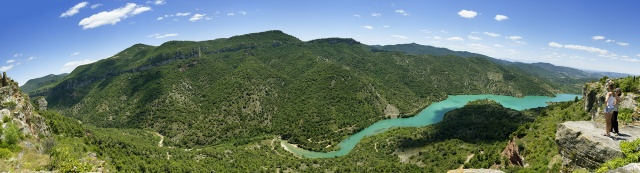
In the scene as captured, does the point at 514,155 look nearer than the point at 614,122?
No

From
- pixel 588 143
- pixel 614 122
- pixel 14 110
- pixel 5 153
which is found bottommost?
pixel 5 153

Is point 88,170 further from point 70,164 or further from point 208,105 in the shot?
point 208,105

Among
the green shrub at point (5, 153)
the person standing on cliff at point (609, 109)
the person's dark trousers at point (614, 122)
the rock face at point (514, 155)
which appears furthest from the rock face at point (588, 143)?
the green shrub at point (5, 153)

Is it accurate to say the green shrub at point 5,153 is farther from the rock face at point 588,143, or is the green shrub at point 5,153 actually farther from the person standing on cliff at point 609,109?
the person standing on cliff at point 609,109

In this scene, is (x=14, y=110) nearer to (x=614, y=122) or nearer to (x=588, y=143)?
(x=588, y=143)

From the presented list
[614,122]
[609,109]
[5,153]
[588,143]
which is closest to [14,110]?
[5,153]

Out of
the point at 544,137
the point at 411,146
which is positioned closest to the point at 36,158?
the point at 544,137

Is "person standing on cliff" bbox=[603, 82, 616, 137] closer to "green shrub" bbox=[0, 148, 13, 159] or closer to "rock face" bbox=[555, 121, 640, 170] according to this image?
"rock face" bbox=[555, 121, 640, 170]

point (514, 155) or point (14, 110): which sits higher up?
point (14, 110)

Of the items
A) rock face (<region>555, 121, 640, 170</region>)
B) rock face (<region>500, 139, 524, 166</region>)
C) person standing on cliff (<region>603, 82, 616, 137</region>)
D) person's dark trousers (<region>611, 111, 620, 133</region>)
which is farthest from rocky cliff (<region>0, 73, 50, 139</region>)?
rock face (<region>500, 139, 524, 166</region>)
